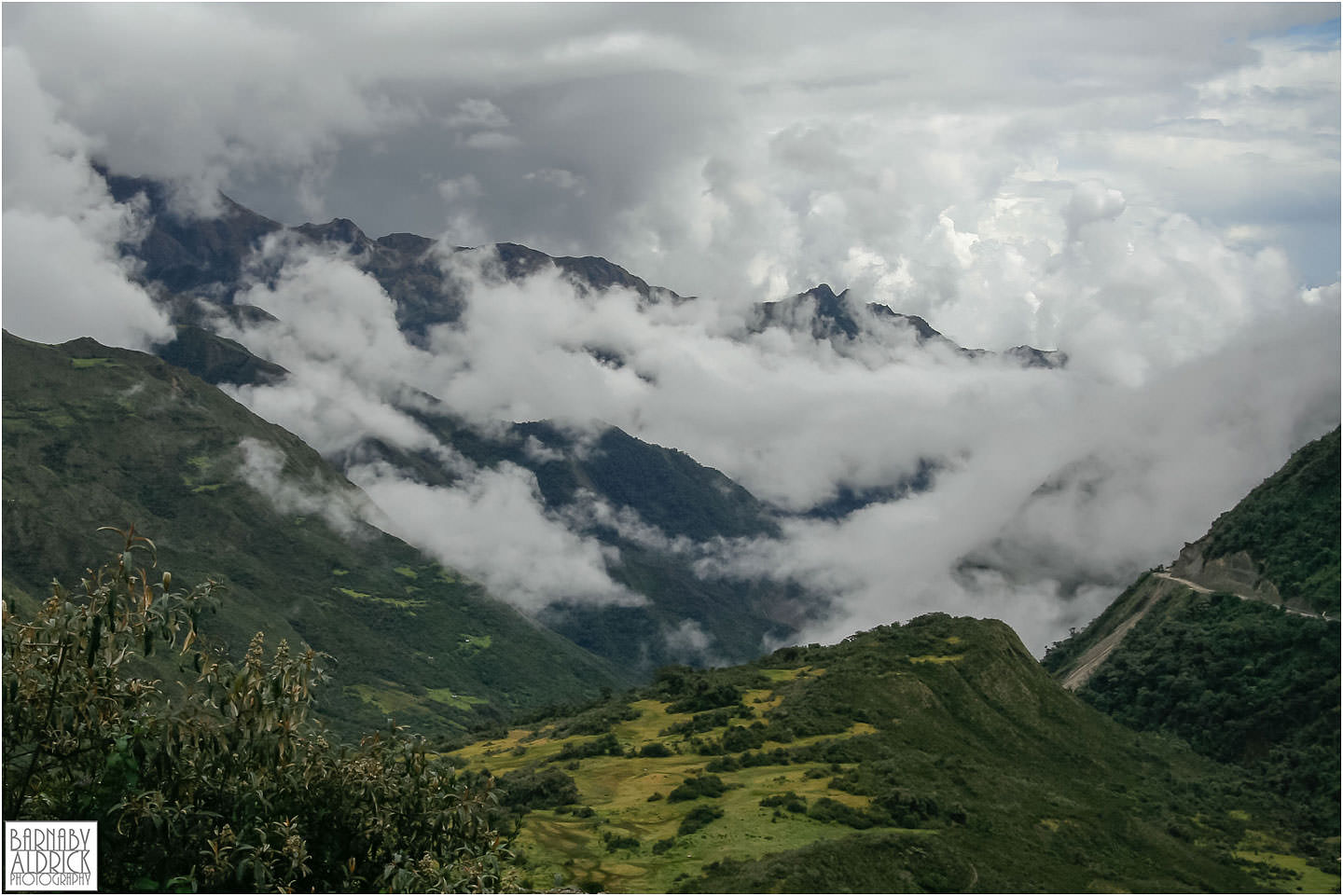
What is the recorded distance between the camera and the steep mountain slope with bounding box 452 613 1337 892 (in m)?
51.9

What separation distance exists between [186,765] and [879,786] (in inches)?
1938

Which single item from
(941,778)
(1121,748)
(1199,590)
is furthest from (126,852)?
(1199,590)

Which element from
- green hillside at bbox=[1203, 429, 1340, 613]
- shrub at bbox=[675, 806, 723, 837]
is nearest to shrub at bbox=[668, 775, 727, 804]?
shrub at bbox=[675, 806, 723, 837]

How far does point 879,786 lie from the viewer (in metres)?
62.8

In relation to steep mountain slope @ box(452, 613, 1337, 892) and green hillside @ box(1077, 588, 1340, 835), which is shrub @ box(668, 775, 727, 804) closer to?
steep mountain slope @ box(452, 613, 1337, 892)

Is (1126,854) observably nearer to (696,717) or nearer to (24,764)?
(696,717)

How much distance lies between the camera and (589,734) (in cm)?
8769

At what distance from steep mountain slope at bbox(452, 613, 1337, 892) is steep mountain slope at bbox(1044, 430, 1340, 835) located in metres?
9.42

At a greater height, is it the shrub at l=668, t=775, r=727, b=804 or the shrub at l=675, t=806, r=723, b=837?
the shrub at l=668, t=775, r=727, b=804

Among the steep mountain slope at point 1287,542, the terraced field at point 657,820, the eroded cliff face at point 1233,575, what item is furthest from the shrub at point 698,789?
the eroded cliff face at point 1233,575

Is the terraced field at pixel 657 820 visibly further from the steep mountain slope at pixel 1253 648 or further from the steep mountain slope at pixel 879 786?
the steep mountain slope at pixel 1253 648

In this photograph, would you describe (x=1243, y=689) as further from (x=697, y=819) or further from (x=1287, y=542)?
(x=697, y=819)

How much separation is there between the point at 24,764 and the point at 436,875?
30.1 feet

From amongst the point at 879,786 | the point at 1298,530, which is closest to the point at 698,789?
the point at 879,786
